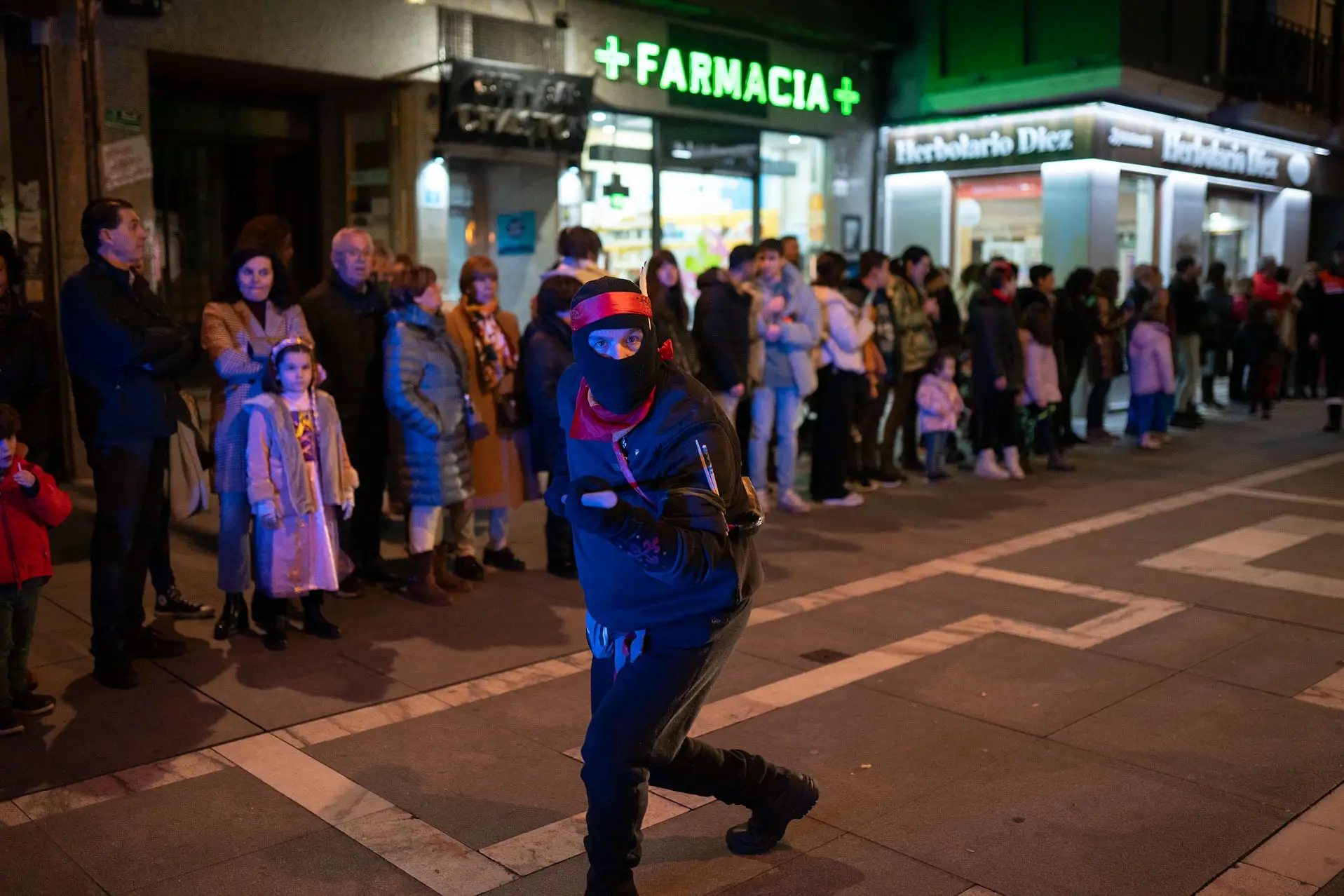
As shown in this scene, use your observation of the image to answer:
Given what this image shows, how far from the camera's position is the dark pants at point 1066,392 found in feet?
42.0

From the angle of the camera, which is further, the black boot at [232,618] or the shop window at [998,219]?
the shop window at [998,219]

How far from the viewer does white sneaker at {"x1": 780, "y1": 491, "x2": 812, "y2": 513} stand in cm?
986

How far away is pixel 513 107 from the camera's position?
12391 millimetres

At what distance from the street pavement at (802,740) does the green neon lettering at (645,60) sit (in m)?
7.35

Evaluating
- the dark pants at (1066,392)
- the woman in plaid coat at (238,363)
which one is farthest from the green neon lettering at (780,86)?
the woman in plaid coat at (238,363)

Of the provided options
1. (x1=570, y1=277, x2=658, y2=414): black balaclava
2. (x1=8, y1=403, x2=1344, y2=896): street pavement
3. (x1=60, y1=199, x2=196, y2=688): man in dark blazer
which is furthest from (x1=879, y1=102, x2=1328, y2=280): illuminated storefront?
(x1=570, y1=277, x2=658, y2=414): black balaclava

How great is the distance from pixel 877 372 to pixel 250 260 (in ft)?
19.2

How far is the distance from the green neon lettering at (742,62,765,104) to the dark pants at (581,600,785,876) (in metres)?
12.6

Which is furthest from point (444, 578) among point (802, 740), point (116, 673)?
point (802, 740)

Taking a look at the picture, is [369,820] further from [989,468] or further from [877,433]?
[989,468]

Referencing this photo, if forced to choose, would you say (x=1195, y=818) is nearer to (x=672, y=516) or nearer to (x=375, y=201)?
(x=672, y=516)

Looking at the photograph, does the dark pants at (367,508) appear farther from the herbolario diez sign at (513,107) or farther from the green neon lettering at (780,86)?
the green neon lettering at (780,86)

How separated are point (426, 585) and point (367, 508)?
721 millimetres

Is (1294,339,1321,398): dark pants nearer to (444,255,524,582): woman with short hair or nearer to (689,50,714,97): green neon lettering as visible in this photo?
(689,50,714,97): green neon lettering
